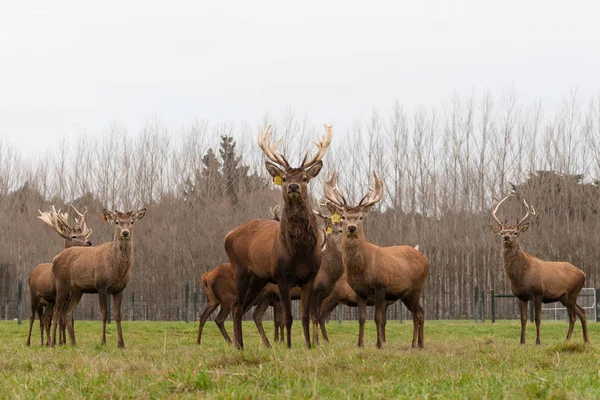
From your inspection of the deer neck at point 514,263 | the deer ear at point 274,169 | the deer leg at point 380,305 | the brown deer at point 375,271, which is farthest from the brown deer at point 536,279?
the deer ear at point 274,169

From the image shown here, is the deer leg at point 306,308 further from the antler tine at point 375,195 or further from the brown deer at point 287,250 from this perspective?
the antler tine at point 375,195

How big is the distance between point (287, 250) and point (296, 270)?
27 cm

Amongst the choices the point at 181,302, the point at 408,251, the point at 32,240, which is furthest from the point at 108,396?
the point at 32,240

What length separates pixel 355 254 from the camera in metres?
10.7

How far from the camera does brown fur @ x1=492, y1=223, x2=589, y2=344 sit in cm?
1320

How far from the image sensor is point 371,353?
724 cm

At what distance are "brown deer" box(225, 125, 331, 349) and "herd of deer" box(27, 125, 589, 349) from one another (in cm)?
1

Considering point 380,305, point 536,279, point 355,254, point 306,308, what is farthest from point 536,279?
point 306,308

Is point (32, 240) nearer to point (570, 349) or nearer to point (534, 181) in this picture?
point (534, 181)

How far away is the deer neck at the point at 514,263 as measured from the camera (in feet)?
43.4

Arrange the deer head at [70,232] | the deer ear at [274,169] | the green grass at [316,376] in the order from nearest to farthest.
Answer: the green grass at [316,376]
the deer ear at [274,169]
the deer head at [70,232]

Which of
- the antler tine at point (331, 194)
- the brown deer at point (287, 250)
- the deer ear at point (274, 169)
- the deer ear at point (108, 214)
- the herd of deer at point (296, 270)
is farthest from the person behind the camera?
the deer ear at point (108, 214)

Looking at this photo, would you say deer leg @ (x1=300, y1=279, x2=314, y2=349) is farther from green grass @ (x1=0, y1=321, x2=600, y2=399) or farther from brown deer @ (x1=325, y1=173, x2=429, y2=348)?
green grass @ (x1=0, y1=321, x2=600, y2=399)

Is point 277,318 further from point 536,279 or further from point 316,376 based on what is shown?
point 316,376
